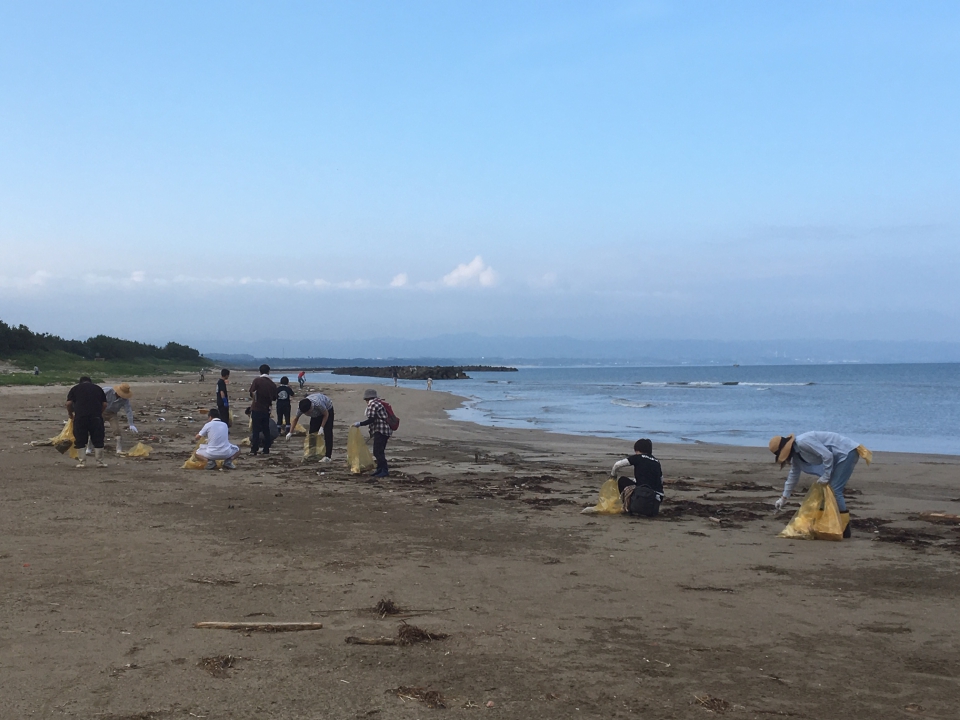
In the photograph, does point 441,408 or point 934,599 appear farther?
point 441,408

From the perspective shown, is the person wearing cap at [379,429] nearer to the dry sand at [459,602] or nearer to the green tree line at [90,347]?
the dry sand at [459,602]

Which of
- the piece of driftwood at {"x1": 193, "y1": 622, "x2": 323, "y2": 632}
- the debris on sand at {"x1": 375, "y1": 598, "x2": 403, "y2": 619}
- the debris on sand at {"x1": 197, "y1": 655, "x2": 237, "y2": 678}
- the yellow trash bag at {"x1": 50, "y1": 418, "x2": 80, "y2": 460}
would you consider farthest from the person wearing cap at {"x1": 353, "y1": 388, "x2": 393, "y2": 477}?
the debris on sand at {"x1": 197, "y1": 655, "x2": 237, "y2": 678}

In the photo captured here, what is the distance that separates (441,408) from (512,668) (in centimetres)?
3269

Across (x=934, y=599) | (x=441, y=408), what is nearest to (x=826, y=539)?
(x=934, y=599)

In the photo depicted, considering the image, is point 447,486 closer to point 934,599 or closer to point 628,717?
point 934,599

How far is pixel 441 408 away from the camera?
37656mm

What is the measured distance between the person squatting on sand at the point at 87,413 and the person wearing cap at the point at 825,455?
10.7 metres

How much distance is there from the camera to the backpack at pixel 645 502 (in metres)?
10.7

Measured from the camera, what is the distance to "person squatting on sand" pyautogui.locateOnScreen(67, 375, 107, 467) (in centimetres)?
1366

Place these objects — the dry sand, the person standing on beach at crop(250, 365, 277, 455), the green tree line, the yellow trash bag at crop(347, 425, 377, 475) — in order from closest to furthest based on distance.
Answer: the dry sand < the yellow trash bag at crop(347, 425, 377, 475) < the person standing on beach at crop(250, 365, 277, 455) < the green tree line

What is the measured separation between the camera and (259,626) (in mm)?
5641

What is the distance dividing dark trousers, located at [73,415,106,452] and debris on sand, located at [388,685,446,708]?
1088 centimetres

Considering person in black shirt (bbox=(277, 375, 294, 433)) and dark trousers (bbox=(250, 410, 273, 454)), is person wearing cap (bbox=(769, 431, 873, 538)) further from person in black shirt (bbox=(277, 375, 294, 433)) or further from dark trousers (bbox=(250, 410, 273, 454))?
person in black shirt (bbox=(277, 375, 294, 433))

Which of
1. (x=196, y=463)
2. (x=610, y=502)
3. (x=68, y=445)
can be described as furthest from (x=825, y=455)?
(x=68, y=445)
